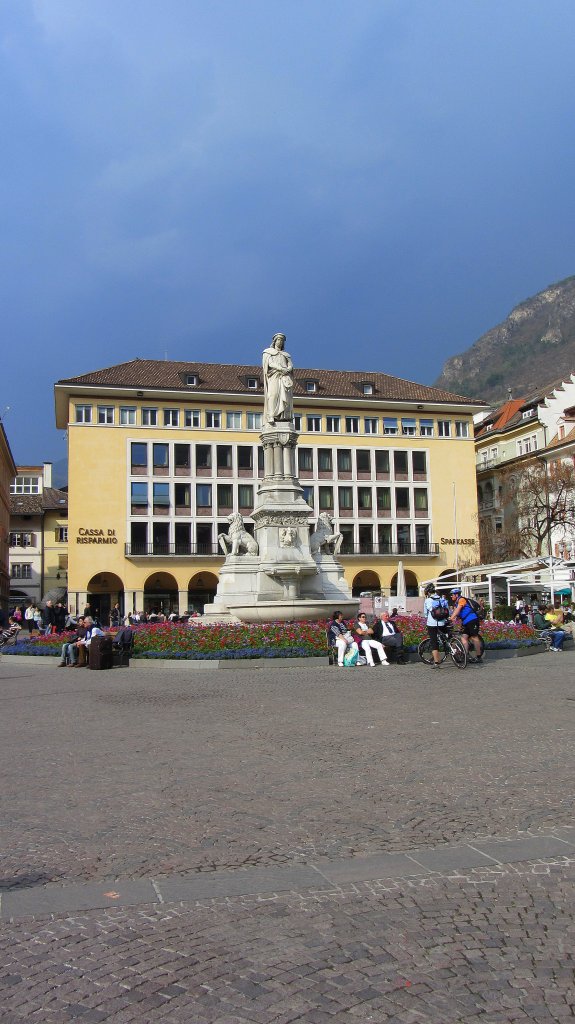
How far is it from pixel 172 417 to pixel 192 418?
59.8 inches

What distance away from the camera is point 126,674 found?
63.5ft

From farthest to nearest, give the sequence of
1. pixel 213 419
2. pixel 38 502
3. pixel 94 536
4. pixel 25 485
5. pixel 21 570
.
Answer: pixel 25 485, pixel 38 502, pixel 21 570, pixel 213 419, pixel 94 536

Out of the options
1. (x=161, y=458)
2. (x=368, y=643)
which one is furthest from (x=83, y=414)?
(x=368, y=643)

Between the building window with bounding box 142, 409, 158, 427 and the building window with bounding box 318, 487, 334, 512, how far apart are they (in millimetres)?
13730

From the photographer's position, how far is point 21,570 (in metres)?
83.8

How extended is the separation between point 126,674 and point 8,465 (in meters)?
67.0

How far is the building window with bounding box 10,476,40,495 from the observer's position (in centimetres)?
9462

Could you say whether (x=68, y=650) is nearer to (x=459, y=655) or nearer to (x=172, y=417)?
(x=459, y=655)

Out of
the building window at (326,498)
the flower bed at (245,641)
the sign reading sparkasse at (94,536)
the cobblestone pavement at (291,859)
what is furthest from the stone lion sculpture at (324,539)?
the building window at (326,498)

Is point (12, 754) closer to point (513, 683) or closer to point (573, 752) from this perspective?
point (573, 752)

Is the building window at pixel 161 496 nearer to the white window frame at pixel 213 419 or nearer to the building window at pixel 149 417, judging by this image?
the building window at pixel 149 417

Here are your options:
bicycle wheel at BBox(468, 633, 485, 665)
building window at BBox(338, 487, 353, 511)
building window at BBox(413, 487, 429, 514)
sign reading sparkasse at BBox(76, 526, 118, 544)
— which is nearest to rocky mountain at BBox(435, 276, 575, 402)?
building window at BBox(413, 487, 429, 514)

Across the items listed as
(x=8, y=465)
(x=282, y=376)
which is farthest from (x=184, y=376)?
(x=282, y=376)

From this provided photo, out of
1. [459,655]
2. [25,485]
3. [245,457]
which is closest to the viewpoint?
[459,655]
